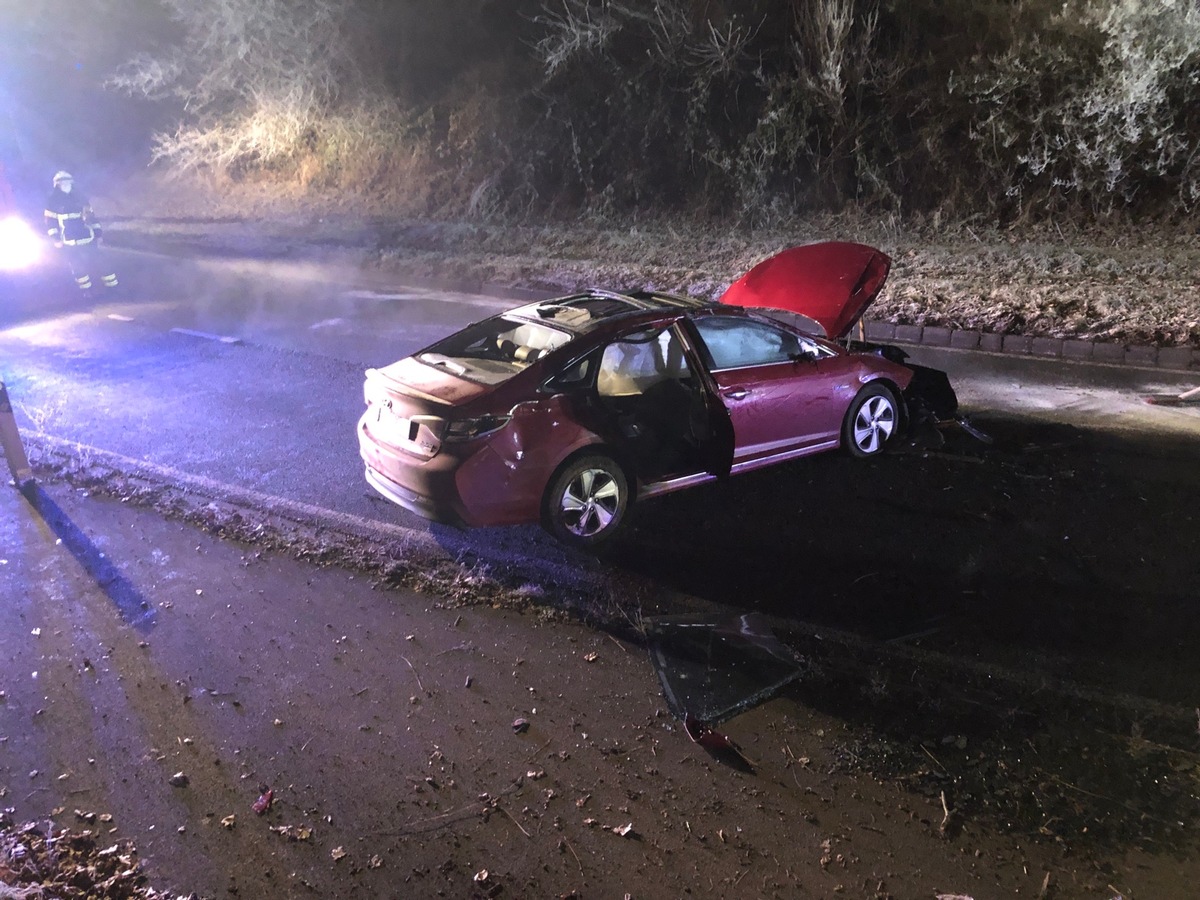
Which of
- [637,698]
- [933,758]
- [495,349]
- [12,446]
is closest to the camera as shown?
[933,758]

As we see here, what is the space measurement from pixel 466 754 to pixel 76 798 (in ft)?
5.13

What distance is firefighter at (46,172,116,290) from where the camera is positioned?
1352 centimetres

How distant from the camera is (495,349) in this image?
5465 mm

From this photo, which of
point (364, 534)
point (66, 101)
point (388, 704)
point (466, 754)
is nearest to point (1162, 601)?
point (466, 754)

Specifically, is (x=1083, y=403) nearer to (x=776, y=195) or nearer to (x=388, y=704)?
(x=388, y=704)

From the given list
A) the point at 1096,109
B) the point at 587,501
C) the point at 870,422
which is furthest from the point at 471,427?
the point at 1096,109

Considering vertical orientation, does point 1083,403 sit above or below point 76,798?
above

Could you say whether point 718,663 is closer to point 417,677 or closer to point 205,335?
point 417,677

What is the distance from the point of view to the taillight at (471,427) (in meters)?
4.67

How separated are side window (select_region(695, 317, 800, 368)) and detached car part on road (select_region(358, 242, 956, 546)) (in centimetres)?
1

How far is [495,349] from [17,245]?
41.1 ft

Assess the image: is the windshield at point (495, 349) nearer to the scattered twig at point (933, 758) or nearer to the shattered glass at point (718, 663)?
the shattered glass at point (718, 663)

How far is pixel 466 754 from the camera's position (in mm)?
3461

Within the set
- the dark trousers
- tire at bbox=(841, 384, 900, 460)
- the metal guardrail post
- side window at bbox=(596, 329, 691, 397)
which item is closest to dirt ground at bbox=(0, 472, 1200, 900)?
side window at bbox=(596, 329, 691, 397)
